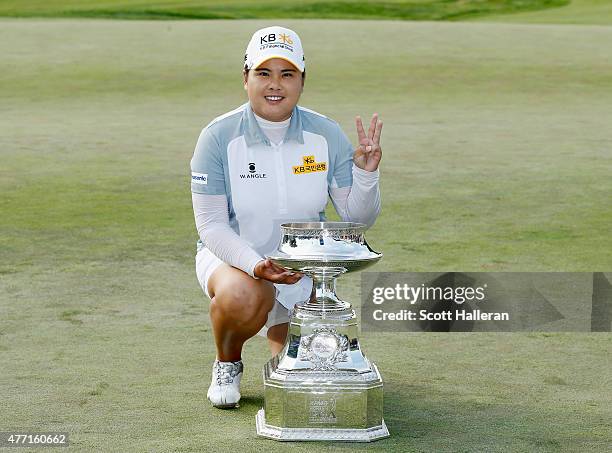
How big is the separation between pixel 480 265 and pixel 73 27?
17.5 meters

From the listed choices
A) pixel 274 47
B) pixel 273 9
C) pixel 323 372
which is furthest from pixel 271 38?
pixel 273 9

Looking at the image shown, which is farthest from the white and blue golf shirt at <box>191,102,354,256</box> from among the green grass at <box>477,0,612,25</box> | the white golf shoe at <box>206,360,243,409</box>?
the green grass at <box>477,0,612,25</box>

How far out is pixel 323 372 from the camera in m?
4.06

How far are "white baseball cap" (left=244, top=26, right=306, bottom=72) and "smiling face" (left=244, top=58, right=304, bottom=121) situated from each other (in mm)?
33

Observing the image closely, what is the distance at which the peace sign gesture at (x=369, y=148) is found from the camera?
4.34 metres

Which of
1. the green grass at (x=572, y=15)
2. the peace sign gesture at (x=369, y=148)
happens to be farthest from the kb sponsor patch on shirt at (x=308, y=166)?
the green grass at (x=572, y=15)

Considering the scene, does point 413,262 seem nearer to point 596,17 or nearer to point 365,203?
point 365,203

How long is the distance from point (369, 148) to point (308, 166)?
216 mm

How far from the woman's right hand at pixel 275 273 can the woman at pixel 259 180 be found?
99mm

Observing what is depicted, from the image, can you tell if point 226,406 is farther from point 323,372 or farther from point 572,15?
point 572,15

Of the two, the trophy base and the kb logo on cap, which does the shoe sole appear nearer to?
the trophy base

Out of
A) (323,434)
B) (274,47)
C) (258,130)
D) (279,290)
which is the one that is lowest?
(323,434)

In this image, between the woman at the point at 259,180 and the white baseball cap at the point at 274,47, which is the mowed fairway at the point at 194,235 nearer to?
the woman at the point at 259,180

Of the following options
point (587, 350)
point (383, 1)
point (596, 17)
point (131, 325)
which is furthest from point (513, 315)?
point (383, 1)
